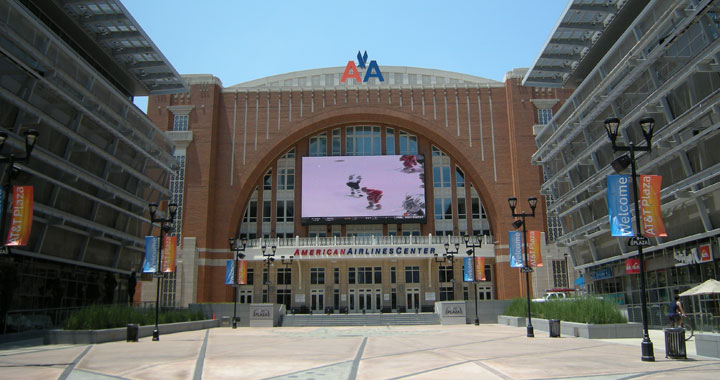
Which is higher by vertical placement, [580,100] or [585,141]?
[580,100]

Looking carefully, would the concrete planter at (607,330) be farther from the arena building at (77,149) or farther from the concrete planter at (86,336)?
the arena building at (77,149)

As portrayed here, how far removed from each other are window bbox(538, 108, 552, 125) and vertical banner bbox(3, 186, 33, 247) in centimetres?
4810

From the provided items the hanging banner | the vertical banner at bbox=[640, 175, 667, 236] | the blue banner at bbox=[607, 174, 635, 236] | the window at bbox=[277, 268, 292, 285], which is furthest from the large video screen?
the blue banner at bbox=[607, 174, 635, 236]

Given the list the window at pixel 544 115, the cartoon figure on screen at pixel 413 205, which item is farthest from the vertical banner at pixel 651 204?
the window at pixel 544 115

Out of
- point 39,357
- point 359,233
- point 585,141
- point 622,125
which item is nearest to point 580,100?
point 585,141

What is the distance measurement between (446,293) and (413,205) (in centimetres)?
942

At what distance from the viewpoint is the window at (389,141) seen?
208 feet

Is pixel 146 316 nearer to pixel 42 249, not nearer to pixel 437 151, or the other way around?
pixel 42 249

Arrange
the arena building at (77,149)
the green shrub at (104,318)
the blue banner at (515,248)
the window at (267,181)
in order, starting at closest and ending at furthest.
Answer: the green shrub at (104,318) < the arena building at (77,149) < the blue banner at (515,248) < the window at (267,181)

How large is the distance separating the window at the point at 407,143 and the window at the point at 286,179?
11.8 metres

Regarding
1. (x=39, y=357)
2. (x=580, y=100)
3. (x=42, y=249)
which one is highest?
(x=580, y=100)

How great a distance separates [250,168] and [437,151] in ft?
64.7

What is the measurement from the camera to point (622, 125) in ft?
110

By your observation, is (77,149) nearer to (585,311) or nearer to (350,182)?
(350,182)
